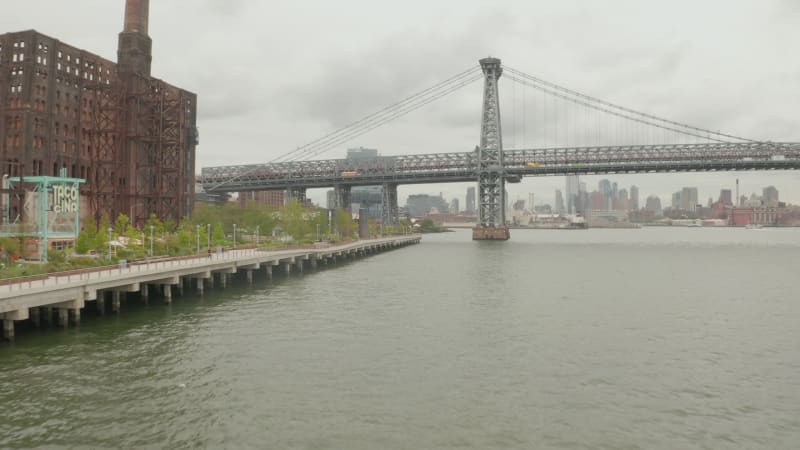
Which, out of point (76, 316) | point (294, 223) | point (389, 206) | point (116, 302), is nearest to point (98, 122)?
point (294, 223)

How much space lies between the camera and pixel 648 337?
3089 cm

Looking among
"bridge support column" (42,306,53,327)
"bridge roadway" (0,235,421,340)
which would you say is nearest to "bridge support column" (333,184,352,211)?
"bridge roadway" (0,235,421,340)

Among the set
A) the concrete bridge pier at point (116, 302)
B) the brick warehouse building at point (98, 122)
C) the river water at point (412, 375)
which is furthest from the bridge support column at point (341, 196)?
the concrete bridge pier at point (116, 302)

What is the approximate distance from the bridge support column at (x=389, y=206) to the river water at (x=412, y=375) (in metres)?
126

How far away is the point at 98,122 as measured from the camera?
78375 mm

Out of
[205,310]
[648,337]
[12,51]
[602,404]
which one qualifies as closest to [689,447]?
[602,404]

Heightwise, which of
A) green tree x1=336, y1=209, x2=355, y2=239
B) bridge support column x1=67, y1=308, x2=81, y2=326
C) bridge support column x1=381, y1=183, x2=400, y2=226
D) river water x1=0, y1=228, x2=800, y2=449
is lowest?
river water x1=0, y1=228, x2=800, y2=449

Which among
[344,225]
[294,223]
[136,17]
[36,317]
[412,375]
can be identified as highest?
[136,17]

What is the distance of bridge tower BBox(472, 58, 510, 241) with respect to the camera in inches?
5763

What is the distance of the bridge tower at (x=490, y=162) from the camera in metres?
146

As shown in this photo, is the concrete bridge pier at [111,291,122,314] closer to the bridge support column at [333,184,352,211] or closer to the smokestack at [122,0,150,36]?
the smokestack at [122,0,150,36]

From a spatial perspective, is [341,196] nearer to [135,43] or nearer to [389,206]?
[389,206]

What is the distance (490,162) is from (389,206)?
135 feet

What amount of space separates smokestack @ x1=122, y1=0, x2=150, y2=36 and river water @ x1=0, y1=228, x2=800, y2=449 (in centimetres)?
6319
